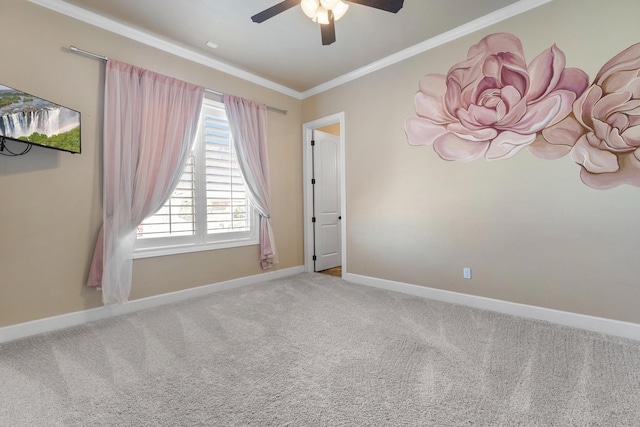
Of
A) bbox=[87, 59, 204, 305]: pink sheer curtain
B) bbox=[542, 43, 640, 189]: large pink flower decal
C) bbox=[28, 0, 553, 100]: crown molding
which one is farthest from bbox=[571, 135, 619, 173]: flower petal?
bbox=[87, 59, 204, 305]: pink sheer curtain

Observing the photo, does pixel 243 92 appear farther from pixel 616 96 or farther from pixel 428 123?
pixel 616 96

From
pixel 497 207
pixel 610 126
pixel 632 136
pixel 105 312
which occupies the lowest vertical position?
pixel 105 312

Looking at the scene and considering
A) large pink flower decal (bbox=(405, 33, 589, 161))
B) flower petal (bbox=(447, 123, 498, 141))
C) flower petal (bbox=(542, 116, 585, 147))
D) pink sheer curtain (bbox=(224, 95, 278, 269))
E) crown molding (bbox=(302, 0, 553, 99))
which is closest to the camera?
flower petal (bbox=(542, 116, 585, 147))

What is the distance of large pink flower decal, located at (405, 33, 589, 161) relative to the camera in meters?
2.52

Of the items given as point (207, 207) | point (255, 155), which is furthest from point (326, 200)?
point (207, 207)

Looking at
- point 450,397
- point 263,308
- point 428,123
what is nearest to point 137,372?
point 263,308

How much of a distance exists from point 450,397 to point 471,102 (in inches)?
108

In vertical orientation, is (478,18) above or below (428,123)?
above

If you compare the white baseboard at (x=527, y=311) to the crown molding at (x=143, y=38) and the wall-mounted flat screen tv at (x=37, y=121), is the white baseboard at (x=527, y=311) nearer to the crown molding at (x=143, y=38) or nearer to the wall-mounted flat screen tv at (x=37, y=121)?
the crown molding at (x=143, y=38)

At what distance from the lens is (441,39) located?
10.3 ft

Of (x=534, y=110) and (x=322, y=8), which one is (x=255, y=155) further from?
(x=534, y=110)

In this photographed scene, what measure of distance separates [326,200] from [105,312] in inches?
131

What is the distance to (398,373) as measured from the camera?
181cm

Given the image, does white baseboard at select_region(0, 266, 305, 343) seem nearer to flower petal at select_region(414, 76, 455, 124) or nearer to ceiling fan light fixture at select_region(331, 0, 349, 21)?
flower petal at select_region(414, 76, 455, 124)
